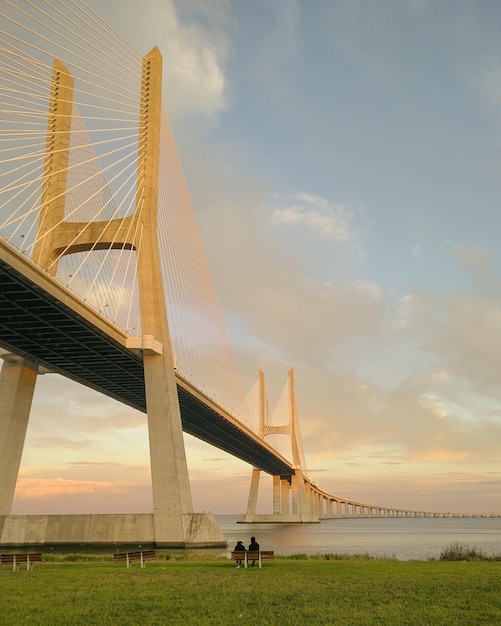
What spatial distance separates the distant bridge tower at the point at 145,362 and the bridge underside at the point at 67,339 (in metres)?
1.76

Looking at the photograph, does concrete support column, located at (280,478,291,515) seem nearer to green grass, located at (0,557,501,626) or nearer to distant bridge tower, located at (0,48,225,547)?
distant bridge tower, located at (0,48,225,547)

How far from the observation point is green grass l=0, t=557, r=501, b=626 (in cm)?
955

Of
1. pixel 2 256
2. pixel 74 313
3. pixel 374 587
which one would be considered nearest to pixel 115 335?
pixel 74 313

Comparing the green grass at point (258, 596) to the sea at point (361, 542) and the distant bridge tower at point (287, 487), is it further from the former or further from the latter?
the distant bridge tower at point (287, 487)

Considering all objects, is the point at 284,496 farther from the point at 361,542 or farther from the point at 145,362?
the point at 145,362

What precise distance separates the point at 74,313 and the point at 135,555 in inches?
483

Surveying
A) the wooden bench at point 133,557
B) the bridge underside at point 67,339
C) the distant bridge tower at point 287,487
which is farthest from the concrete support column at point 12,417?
the distant bridge tower at point 287,487

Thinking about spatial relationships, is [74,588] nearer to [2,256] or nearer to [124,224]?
[2,256]

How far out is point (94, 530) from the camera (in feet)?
103

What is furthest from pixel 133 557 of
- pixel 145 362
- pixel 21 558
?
pixel 145 362

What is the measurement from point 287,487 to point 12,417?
90.3m

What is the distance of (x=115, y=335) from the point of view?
32.0m

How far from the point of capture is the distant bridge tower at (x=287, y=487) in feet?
338

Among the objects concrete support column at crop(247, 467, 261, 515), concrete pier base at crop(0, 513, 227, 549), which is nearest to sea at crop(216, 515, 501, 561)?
concrete pier base at crop(0, 513, 227, 549)
